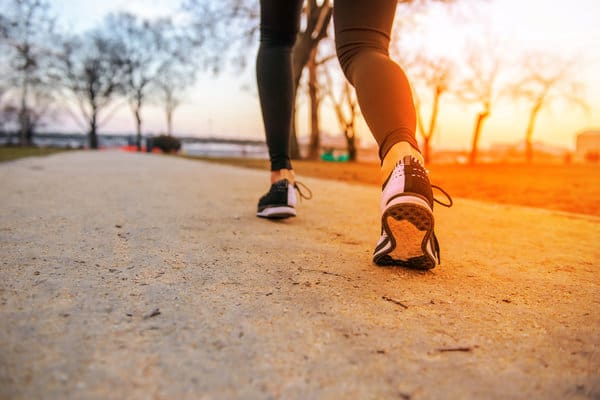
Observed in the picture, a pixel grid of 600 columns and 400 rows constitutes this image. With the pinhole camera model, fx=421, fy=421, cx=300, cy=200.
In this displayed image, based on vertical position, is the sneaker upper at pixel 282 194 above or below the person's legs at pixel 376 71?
below

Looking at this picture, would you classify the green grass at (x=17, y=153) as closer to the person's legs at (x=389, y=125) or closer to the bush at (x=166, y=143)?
the person's legs at (x=389, y=125)

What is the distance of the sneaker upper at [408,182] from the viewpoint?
1.02 meters

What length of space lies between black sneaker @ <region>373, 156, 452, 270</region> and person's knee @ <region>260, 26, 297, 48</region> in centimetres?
86

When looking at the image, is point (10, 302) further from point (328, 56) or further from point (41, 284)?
point (328, 56)

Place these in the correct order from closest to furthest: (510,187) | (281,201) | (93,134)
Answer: (281,201)
(510,187)
(93,134)

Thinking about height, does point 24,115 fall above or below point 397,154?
above

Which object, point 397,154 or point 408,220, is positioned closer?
point 408,220

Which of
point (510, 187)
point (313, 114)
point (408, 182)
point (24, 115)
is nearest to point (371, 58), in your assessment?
point (408, 182)

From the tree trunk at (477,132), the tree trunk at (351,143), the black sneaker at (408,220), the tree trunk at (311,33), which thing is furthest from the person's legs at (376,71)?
the tree trunk at (477,132)

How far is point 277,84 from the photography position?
170 centimetres

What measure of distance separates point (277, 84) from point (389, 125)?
0.68 meters

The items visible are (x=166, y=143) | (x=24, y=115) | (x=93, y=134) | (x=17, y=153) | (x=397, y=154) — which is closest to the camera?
(x=397, y=154)

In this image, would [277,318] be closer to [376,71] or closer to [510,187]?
[376,71]

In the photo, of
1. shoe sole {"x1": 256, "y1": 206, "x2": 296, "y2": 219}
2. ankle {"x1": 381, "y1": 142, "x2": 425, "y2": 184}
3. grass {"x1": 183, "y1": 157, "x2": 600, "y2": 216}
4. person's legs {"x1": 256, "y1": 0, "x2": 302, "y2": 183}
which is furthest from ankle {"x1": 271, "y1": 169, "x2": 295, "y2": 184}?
grass {"x1": 183, "y1": 157, "x2": 600, "y2": 216}
